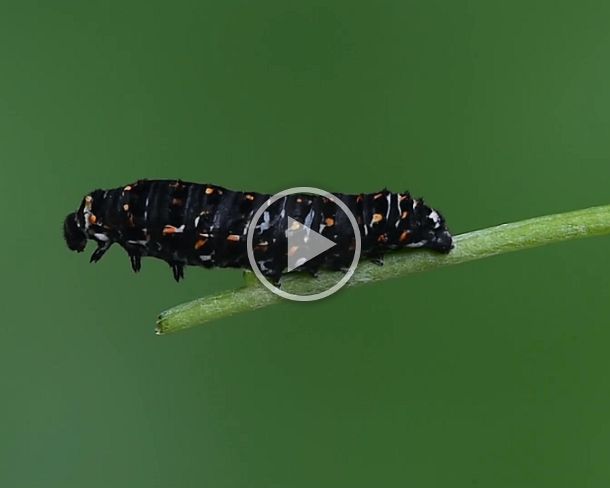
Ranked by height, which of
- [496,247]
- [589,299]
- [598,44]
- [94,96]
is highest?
[94,96]

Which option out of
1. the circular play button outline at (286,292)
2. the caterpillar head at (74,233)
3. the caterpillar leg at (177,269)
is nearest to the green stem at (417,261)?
the circular play button outline at (286,292)

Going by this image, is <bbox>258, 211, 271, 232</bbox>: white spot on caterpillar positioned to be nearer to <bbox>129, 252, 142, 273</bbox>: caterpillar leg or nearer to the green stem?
the green stem

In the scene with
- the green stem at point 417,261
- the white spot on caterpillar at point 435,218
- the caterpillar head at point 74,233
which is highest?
the caterpillar head at point 74,233

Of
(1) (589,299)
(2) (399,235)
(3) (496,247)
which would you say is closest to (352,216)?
(2) (399,235)

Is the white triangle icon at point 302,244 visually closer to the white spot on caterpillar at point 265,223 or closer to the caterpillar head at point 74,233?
the white spot on caterpillar at point 265,223

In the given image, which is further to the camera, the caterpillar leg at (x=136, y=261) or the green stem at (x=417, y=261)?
the caterpillar leg at (x=136, y=261)

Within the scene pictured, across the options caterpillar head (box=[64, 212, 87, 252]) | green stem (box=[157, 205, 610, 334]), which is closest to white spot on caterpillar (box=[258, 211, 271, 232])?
green stem (box=[157, 205, 610, 334])

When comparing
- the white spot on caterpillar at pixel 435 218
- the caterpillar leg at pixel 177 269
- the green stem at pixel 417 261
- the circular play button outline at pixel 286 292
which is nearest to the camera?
the green stem at pixel 417 261

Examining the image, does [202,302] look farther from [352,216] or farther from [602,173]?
[602,173]
